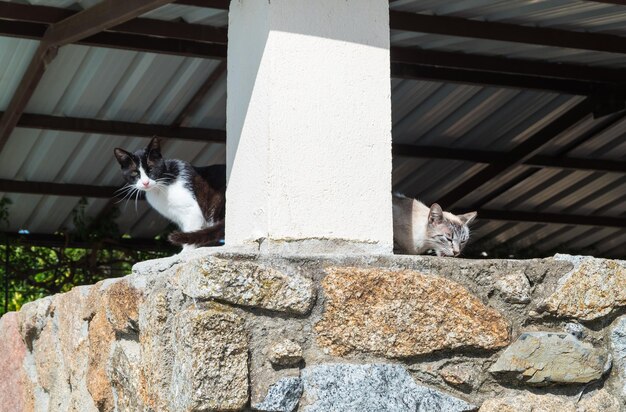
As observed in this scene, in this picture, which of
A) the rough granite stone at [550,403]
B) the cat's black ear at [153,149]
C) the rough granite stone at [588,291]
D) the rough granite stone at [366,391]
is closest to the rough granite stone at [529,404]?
the rough granite stone at [550,403]

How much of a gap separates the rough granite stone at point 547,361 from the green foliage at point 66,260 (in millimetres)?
6235

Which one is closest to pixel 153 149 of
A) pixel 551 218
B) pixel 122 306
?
pixel 122 306

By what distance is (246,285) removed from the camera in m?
Result: 3.05

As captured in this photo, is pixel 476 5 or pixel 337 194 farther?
pixel 476 5

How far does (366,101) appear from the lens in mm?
3467

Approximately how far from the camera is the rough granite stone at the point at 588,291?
3.34 meters

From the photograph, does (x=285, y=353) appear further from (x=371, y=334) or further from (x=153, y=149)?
(x=153, y=149)

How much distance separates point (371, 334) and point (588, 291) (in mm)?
768

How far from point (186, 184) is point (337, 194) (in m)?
2.04

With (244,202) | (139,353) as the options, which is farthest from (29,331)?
(244,202)

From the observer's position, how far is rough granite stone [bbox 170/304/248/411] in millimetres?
2945

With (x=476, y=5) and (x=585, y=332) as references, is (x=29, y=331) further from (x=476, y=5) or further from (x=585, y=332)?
(x=476, y=5)

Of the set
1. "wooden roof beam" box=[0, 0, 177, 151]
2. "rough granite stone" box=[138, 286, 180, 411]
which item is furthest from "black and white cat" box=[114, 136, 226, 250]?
"rough granite stone" box=[138, 286, 180, 411]

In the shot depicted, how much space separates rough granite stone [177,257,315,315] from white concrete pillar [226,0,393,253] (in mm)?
200
